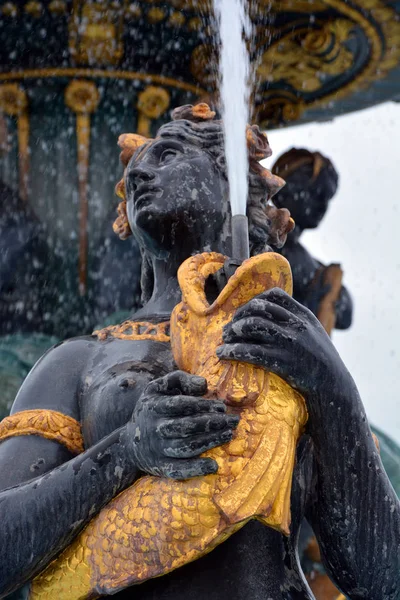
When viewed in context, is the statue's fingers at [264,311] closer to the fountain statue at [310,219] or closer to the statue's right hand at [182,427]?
the statue's right hand at [182,427]

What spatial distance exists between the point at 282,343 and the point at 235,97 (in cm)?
193

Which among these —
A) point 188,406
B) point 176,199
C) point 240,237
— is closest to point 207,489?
point 188,406

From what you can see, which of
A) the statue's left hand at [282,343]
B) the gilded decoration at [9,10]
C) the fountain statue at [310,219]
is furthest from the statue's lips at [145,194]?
the gilded decoration at [9,10]

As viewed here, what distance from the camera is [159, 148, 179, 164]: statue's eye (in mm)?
3656

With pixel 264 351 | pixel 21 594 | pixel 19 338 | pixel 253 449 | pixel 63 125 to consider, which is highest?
pixel 63 125

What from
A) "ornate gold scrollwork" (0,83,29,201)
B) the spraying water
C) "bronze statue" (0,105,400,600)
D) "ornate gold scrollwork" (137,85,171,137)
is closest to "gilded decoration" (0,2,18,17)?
"ornate gold scrollwork" (0,83,29,201)

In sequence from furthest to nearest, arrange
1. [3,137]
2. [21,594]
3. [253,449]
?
[3,137] < [21,594] < [253,449]

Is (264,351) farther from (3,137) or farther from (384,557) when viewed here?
(3,137)

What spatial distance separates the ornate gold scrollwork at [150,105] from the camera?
7.06 metres

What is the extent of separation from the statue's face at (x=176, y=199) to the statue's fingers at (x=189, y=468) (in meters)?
1.05

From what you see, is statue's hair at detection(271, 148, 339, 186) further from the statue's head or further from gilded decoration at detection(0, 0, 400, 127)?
gilded decoration at detection(0, 0, 400, 127)

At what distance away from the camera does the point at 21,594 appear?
15.6 ft

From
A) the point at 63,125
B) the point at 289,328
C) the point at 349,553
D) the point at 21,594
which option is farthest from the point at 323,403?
the point at 63,125

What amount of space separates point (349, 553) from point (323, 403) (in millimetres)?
423
